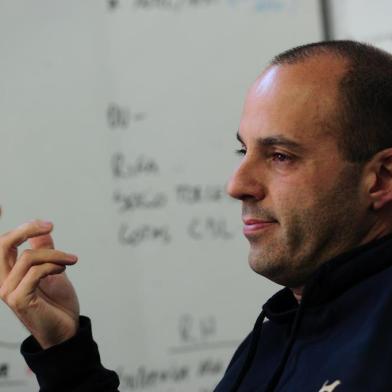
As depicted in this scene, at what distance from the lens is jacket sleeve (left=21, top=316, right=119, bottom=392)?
106cm

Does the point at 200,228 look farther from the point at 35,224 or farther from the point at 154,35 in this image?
the point at 35,224

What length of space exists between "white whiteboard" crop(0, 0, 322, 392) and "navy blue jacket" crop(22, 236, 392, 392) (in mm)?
527

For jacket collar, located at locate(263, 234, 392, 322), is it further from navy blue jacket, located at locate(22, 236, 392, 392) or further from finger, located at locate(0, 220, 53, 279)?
finger, located at locate(0, 220, 53, 279)

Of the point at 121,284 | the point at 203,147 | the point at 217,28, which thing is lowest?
the point at 121,284

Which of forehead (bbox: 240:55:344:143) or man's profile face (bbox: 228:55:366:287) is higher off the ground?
forehead (bbox: 240:55:344:143)

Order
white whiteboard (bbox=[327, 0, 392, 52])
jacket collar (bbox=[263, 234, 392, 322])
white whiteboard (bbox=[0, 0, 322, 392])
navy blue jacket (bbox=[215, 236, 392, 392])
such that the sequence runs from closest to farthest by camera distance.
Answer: navy blue jacket (bbox=[215, 236, 392, 392]) < jacket collar (bbox=[263, 234, 392, 322]) < white whiteboard (bbox=[0, 0, 322, 392]) < white whiteboard (bbox=[327, 0, 392, 52])

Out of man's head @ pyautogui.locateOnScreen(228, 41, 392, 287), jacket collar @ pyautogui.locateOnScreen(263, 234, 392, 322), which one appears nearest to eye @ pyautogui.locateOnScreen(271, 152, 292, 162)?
man's head @ pyautogui.locateOnScreen(228, 41, 392, 287)

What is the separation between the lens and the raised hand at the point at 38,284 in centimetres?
102

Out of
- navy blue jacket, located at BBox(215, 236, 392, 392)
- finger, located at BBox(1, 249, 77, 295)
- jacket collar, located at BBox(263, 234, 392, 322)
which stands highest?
finger, located at BBox(1, 249, 77, 295)

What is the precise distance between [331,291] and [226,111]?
910 millimetres

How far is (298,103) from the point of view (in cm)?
96

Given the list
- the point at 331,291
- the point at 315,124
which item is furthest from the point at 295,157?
the point at 331,291

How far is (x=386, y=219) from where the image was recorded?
0.98 m

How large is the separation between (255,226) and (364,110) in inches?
7.2
